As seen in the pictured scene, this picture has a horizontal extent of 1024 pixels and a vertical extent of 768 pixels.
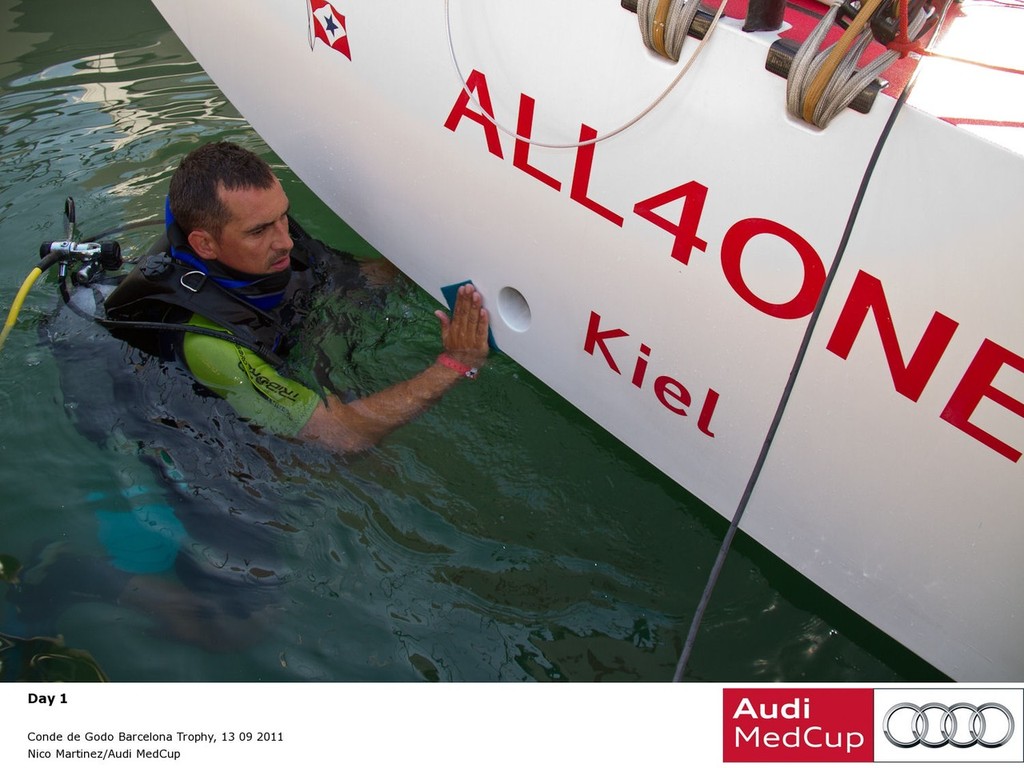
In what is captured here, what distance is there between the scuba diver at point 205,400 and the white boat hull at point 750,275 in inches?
12.6

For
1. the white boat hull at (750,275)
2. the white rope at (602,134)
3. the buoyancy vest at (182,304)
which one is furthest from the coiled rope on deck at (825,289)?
the buoyancy vest at (182,304)

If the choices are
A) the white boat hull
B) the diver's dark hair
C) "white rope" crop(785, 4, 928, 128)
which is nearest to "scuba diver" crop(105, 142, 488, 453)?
the diver's dark hair

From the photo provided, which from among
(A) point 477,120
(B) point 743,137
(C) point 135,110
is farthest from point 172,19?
(B) point 743,137

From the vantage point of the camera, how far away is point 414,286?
2367 mm

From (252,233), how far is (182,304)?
9.0 inches

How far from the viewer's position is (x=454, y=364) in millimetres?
2191

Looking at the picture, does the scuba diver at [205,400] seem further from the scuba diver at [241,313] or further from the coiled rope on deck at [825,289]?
the coiled rope on deck at [825,289]

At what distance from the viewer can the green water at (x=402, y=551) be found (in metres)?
1.91

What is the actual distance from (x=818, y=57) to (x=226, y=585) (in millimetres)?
1602

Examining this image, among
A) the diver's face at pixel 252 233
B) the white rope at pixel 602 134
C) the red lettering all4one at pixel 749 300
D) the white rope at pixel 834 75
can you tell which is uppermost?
the white rope at pixel 834 75

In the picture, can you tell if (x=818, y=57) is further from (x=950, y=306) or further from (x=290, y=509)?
(x=290, y=509)
